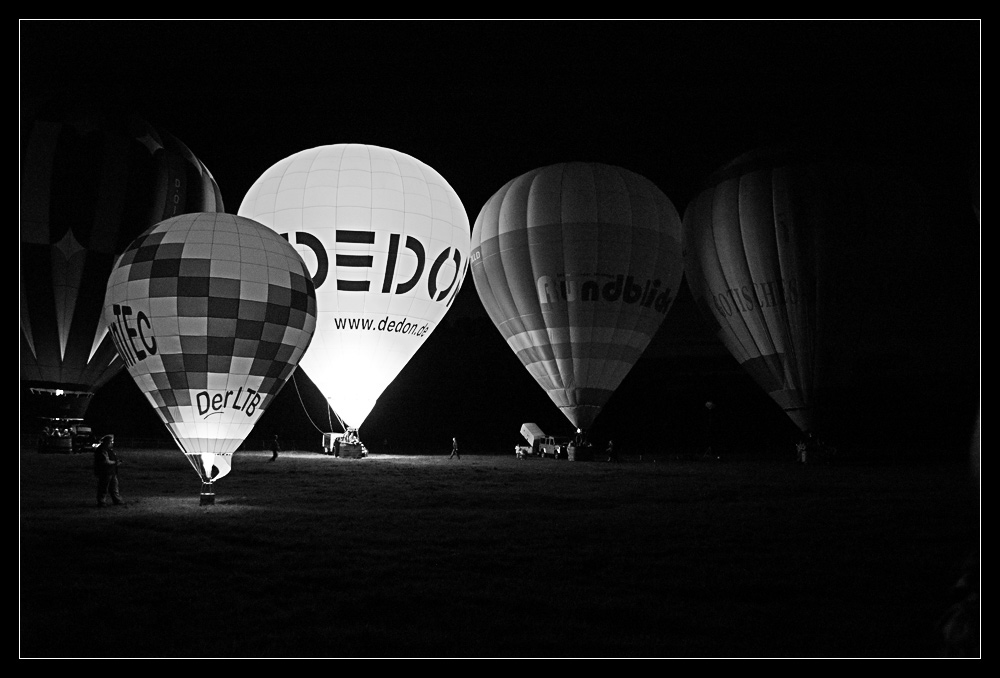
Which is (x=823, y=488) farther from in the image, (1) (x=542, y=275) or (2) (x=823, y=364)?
(1) (x=542, y=275)

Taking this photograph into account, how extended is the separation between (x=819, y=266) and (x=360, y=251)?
9657 millimetres

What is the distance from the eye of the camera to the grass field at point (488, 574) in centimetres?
451

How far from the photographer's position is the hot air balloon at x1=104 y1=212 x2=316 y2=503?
10.5 meters

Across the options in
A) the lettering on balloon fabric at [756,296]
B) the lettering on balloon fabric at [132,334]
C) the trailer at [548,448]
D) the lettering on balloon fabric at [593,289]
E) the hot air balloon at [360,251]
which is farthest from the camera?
the trailer at [548,448]

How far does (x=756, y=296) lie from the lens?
18047mm

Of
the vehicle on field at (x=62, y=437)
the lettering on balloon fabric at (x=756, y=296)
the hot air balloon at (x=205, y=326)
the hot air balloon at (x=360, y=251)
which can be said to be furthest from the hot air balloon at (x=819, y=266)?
the vehicle on field at (x=62, y=437)

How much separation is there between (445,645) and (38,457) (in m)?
16.4

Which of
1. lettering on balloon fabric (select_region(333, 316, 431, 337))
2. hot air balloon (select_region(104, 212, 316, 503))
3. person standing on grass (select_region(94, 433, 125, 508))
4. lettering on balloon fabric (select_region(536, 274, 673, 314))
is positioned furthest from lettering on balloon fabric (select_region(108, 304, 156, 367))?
lettering on balloon fabric (select_region(536, 274, 673, 314))

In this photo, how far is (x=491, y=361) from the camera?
48156mm

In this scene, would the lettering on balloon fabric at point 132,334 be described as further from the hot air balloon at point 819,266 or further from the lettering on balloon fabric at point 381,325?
the hot air balloon at point 819,266

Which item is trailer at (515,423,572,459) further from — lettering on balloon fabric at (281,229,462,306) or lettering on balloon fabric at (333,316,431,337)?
lettering on balloon fabric at (281,229,462,306)

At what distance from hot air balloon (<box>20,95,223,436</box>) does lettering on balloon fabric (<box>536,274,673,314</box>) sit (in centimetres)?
874

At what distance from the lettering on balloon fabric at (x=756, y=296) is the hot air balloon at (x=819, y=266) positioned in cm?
2

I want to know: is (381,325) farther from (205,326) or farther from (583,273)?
(205,326)
